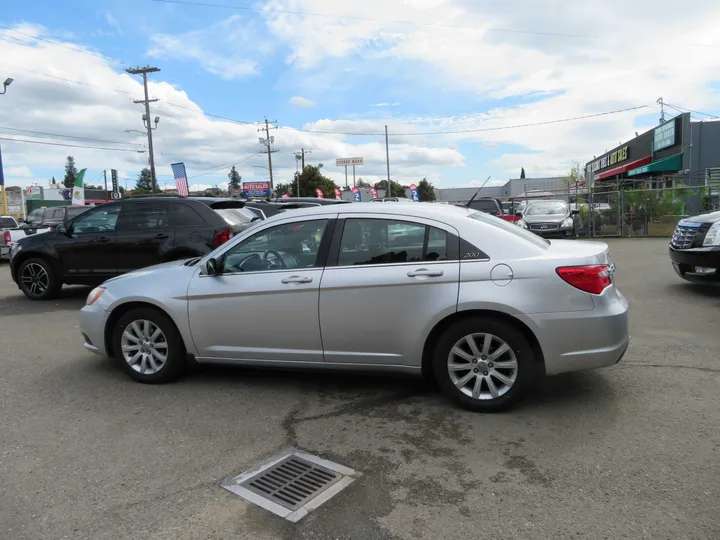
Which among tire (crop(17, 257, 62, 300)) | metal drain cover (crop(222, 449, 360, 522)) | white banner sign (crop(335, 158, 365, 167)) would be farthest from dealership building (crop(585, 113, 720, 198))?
white banner sign (crop(335, 158, 365, 167))

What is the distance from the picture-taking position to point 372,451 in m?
3.67

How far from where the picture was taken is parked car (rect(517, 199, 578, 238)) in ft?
61.5

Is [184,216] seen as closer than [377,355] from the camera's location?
No

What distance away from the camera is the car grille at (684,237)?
28.4 ft

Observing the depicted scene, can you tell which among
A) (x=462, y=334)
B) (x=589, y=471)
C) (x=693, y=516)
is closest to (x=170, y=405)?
(x=462, y=334)

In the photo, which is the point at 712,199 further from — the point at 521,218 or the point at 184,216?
the point at 184,216

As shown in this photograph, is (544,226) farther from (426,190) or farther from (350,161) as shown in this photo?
(426,190)

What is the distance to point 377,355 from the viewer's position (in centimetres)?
441

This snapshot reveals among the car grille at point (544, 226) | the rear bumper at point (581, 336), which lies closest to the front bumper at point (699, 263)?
the rear bumper at point (581, 336)

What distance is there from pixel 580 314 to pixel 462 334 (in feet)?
2.82

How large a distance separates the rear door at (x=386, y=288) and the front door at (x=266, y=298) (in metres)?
0.14

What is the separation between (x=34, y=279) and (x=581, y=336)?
9.25 meters

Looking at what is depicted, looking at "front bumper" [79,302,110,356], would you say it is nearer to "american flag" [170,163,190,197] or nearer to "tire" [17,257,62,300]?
"tire" [17,257,62,300]

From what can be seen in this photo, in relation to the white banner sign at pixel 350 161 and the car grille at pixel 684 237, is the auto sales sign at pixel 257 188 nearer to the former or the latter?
the white banner sign at pixel 350 161
